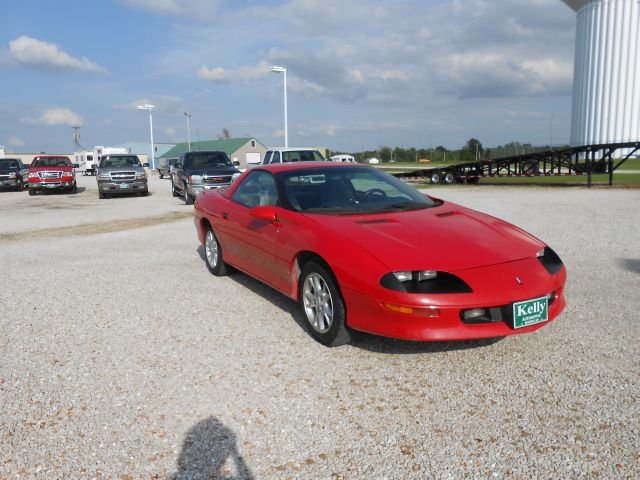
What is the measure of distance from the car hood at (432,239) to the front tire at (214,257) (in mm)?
2307

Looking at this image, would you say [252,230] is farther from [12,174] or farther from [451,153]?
[451,153]

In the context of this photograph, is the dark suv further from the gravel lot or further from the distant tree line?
the distant tree line

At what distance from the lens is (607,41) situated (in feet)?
146

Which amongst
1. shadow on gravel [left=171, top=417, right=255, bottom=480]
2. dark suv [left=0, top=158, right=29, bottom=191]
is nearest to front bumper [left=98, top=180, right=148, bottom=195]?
dark suv [left=0, top=158, right=29, bottom=191]

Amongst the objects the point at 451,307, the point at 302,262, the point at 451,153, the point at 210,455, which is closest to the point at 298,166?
the point at 302,262

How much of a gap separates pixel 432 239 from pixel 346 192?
4.17ft

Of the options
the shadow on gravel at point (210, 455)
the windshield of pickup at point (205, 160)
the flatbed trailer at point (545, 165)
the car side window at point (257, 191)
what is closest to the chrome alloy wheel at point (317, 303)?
the car side window at point (257, 191)

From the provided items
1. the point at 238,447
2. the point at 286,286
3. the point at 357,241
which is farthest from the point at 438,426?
the point at 286,286

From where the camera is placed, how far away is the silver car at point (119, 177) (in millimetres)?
19703

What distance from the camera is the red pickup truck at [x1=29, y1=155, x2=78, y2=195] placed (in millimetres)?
22062

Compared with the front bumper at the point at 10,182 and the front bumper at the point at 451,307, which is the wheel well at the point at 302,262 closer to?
the front bumper at the point at 451,307

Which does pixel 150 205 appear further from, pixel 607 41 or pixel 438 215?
pixel 607 41

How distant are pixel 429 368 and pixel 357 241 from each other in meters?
1.05

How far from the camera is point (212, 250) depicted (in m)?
6.45
